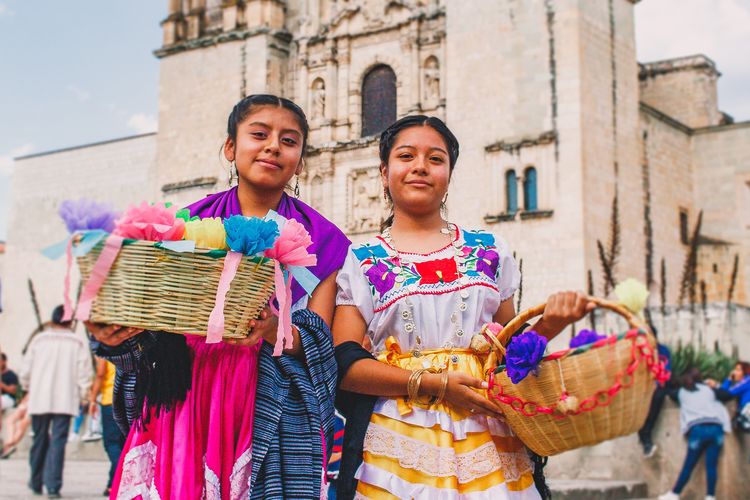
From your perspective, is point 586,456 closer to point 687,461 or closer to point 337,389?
point 687,461

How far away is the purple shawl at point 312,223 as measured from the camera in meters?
3.11

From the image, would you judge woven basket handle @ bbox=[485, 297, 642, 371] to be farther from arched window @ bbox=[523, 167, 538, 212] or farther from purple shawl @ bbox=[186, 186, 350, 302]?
arched window @ bbox=[523, 167, 538, 212]

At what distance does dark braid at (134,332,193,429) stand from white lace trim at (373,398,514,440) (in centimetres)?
65

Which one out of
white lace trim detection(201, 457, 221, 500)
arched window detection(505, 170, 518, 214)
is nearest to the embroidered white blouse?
white lace trim detection(201, 457, 221, 500)

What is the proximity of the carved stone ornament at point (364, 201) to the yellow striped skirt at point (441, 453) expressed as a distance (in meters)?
16.3

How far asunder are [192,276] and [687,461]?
811cm

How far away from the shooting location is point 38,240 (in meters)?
25.9

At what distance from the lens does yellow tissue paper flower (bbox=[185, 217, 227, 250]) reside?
2.49 m

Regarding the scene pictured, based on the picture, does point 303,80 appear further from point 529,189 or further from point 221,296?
point 221,296

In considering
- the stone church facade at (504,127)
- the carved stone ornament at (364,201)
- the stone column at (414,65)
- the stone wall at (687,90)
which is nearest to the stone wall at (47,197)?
the stone church facade at (504,127)

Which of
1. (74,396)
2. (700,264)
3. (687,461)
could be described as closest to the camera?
(74,396)

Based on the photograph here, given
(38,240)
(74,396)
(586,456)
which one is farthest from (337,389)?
(38,240)

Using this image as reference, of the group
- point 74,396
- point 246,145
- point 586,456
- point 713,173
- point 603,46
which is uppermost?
point 603,46

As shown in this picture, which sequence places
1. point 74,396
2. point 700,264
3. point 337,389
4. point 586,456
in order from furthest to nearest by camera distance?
point 700,264 → point 586,456 → point 74,396 → point 337,389
